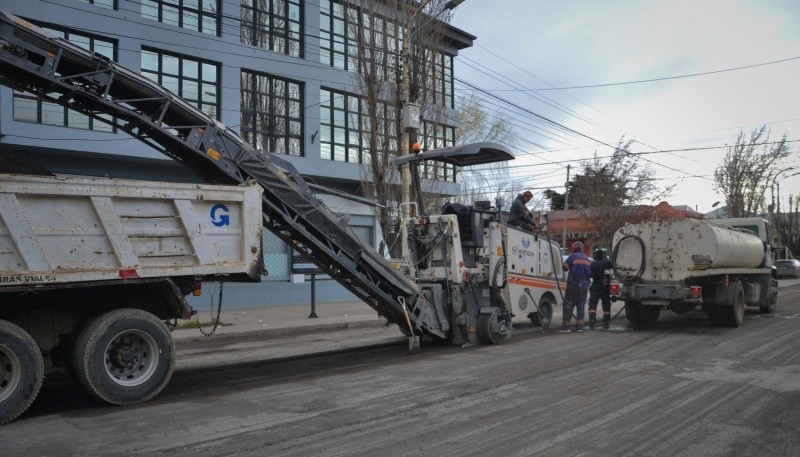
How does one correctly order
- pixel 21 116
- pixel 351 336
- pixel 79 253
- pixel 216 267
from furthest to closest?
pixel 21 116 → pixel 351 336 → pixel 216 267 → pixel 79 253

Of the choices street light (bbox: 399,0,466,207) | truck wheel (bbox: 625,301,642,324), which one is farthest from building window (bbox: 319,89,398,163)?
truck wheel (bbox: 625,301,642,324)

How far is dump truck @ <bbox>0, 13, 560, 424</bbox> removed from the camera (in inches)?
228

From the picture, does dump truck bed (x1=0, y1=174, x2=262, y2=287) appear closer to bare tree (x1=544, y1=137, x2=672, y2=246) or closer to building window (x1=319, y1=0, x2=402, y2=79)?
building window (x1=319, y1=0, x2=402, y2=79)

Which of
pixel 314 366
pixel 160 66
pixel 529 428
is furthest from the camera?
pixel 160 66

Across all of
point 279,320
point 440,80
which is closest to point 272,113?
point 440,80

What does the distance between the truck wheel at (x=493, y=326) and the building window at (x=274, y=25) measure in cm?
1297

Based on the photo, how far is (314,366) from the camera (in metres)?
8.89

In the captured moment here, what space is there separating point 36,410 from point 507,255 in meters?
7.53

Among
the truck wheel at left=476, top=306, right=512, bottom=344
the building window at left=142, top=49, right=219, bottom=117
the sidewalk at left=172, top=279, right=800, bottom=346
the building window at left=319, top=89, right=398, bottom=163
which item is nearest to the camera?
the truck wheel at left=476, top=306, right=512, bottom=344

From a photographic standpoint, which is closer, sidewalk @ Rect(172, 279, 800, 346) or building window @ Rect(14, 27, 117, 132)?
sidewalk @ Rect(172, 279, 800, 346)

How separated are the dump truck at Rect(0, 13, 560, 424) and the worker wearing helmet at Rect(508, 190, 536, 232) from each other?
3.96m

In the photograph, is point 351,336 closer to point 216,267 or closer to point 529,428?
point 216,267

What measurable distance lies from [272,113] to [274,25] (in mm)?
2879

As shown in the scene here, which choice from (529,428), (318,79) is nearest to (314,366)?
(529,428)
